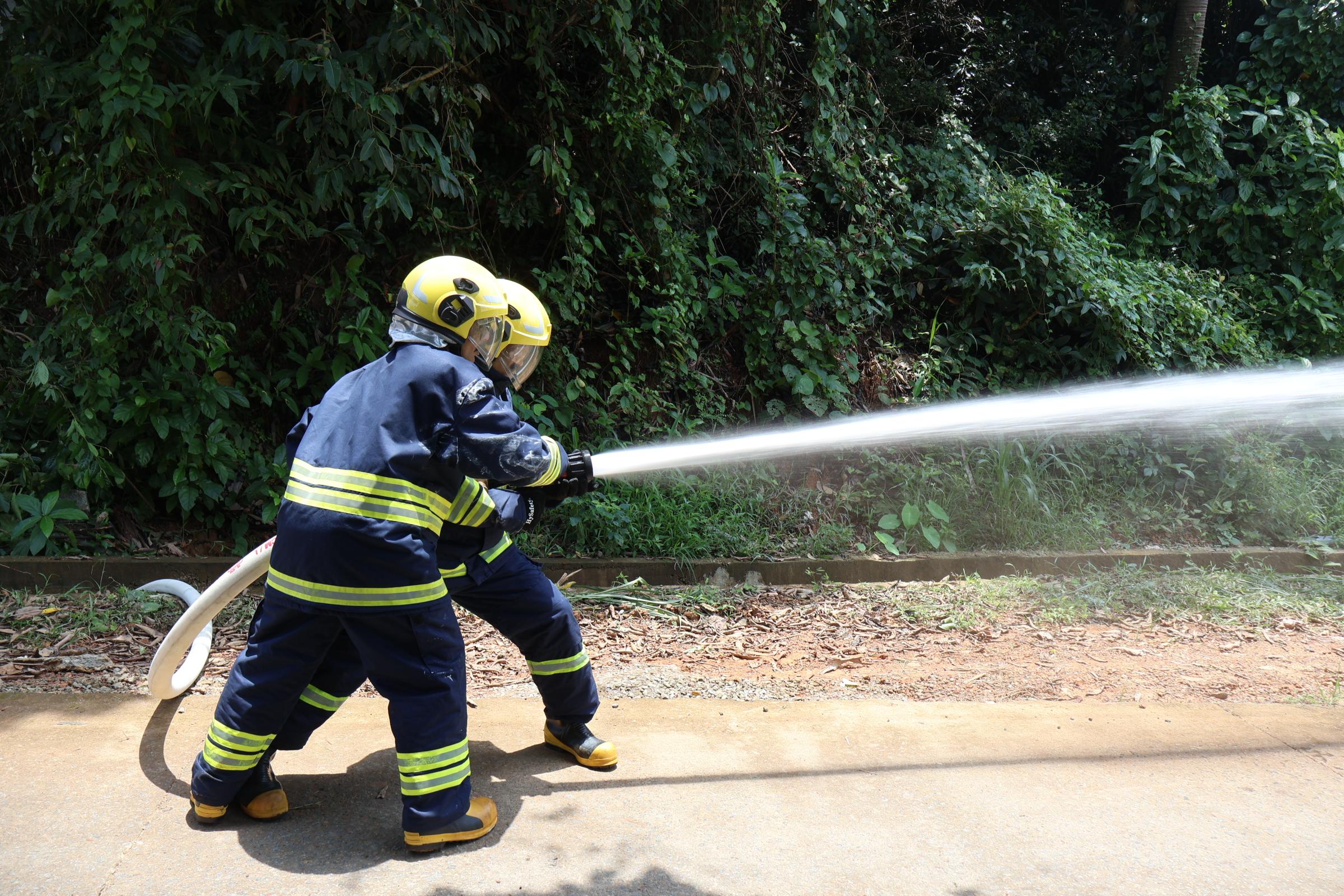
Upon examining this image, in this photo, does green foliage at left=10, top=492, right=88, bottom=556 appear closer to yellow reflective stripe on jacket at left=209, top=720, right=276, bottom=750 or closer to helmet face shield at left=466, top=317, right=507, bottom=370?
yellow reflective stripe on jacket at left=209, top=720, right=276, bottom=750

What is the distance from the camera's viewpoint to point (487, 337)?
300 cm

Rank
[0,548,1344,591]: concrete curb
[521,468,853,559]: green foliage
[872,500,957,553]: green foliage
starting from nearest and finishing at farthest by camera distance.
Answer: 1. [0,548,1344,591]: concrete curb
2. [521,468,853,559]: green foliage
3. [872,500,957,553]: green foliage

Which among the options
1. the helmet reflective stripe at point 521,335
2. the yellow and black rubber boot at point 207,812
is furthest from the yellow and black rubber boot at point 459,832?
the helmet reflective stripe at point 521,335

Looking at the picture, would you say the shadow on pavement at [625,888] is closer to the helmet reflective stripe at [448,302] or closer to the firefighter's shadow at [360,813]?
the firefighter's shadow at [360,813]

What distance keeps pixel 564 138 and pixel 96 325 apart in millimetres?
2653

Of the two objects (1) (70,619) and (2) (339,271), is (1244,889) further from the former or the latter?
(2) (339,271)

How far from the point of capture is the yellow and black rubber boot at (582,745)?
3.31 meters

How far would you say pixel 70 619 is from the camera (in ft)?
14.7

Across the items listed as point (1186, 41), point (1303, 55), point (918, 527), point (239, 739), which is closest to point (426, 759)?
point (239, 739)

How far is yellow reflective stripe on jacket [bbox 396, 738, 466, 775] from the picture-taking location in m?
2.75

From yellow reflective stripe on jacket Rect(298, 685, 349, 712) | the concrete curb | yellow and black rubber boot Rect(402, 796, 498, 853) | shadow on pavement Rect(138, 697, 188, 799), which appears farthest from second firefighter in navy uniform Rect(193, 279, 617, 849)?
the concrete curb

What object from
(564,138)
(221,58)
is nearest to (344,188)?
(221,58)

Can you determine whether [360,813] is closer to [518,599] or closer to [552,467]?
[518,599]

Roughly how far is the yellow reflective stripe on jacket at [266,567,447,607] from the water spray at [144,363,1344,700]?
100 inches
